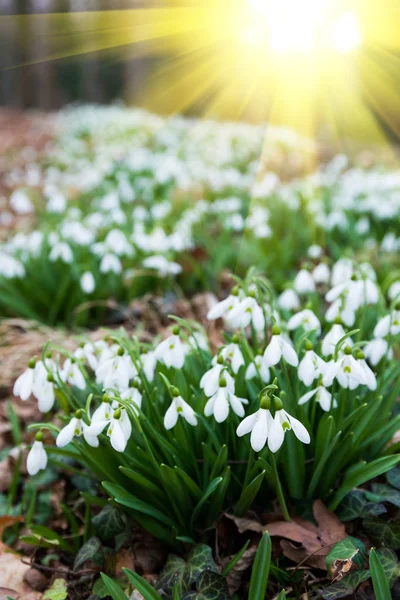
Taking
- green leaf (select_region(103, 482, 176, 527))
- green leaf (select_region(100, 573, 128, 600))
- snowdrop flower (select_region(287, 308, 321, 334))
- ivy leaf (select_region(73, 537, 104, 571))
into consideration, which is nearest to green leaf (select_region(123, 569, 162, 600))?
green leaf (select_region(100, 573, 128, 600))

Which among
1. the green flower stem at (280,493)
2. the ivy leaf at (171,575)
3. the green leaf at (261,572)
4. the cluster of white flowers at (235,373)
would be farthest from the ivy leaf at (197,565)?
the cluster of white flowers at (235,373)

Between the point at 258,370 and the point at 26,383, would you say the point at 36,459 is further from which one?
the point at 258,370

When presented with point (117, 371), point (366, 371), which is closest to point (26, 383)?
point (117, 371)

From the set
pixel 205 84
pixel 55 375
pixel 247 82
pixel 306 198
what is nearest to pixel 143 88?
pixel 205 84

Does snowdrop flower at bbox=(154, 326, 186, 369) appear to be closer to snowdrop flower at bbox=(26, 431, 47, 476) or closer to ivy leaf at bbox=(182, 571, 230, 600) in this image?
snowdrop flower at bbox=(26, 431, 47, 476)

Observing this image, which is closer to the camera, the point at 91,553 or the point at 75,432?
the point at 75,432

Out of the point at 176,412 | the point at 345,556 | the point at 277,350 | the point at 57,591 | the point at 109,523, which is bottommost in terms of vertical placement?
the point at 57,591

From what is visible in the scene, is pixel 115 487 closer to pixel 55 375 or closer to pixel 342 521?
pixel 55 375

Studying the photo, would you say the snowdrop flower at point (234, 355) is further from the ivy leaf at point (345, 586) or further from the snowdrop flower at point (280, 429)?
the ivy leaf at point (345, 586)
